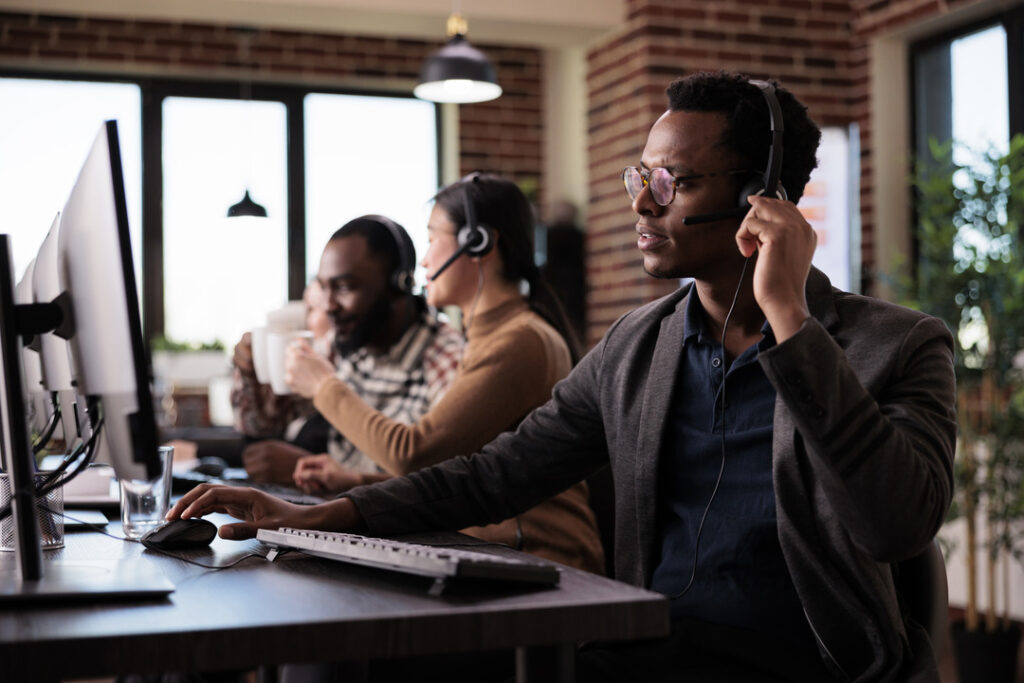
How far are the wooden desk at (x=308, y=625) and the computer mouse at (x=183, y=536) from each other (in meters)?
0.23

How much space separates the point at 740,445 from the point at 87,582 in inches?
31.9

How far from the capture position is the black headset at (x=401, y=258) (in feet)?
8.75

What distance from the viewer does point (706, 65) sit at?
16.5 ft

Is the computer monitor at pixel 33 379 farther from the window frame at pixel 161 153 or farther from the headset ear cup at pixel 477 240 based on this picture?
the window frame at pixel 161 153

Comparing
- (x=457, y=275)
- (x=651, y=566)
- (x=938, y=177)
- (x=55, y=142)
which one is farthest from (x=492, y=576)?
(x=55, y=142)

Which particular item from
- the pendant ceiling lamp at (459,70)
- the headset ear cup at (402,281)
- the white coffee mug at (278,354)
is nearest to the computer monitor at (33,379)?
the white coffee mug at (278,354)

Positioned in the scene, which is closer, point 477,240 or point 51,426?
point 51,426

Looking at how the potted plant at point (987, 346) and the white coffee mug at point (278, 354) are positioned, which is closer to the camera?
the white coffee mug at point (278, 354)

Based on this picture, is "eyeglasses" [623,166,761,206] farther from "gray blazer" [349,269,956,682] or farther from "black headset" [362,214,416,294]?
"black headset" [362,214,416,294]

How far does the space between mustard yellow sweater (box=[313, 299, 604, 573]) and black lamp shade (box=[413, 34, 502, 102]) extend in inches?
92.0

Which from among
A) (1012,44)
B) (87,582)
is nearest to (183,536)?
(87,582)

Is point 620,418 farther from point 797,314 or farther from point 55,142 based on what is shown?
point 55,142

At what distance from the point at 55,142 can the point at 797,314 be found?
5.91 meters

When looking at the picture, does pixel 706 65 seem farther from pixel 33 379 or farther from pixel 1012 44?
pixel 33 379
